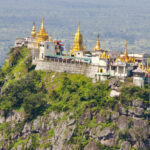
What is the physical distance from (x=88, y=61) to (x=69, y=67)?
8.99 ft

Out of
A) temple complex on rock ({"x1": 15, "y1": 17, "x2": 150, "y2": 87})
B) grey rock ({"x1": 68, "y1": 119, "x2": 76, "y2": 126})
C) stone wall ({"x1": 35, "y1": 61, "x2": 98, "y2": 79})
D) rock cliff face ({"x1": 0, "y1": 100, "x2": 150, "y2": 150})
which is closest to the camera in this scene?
rock cliff face ({"x1": 0, "y1": 100, "x2": 150, "y2": 150})

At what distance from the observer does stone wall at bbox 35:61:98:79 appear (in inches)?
2819

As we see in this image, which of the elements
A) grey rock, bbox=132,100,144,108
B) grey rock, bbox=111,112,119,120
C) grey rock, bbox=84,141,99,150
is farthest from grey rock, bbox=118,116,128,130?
grey rock, bbox=84,141,99,150

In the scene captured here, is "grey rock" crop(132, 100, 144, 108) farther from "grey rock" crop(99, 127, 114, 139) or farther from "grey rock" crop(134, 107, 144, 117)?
"grey rock" crop(99, 127, 114, 139)

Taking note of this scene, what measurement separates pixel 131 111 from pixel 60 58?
14.9 metres

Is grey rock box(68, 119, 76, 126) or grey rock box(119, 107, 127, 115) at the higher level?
grey rock box(119, 107, 127, 115)

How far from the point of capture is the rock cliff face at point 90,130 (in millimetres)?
63500

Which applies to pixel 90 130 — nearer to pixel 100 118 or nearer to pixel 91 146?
pixel 100 118

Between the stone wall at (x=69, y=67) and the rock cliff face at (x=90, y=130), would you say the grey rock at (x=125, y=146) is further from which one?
the stone wall at (x=69, y=67)

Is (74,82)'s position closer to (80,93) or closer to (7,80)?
(80,93)

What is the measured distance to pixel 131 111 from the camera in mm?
64938

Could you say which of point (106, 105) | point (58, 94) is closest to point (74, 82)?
point (58, 94)

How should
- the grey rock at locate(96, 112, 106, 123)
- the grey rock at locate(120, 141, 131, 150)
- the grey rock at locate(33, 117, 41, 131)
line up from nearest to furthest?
the grey rock at locate(120, 141, 131, 150) → the grey rock at locate(96, 112, 106, 123) → the grey rock at locate(33, 117, 41, 131)

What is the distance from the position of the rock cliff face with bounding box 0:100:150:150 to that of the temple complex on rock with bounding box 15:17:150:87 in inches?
189
